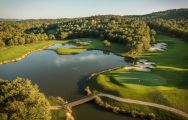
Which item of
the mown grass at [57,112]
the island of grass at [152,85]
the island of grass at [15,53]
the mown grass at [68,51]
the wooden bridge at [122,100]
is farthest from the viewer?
the mown grass at [68,51]

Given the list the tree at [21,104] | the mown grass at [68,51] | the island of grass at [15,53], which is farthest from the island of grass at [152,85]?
the island of grass at [15,53]

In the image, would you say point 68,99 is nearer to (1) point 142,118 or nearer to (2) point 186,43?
(1) point 142,118

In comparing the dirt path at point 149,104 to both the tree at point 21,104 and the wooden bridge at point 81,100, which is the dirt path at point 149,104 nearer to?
the wooden bridge at point 81,100

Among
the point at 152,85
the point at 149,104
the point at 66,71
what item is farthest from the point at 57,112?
the point at 66,71

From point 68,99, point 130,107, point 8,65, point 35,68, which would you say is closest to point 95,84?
point 68,99

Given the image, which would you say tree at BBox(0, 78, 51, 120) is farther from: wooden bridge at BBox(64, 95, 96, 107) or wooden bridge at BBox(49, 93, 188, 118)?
wooden bridge at BBox(64, 95, 96, 107)

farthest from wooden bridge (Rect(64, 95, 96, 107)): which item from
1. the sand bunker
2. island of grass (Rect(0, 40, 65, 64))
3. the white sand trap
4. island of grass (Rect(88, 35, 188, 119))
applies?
the white sand trap
